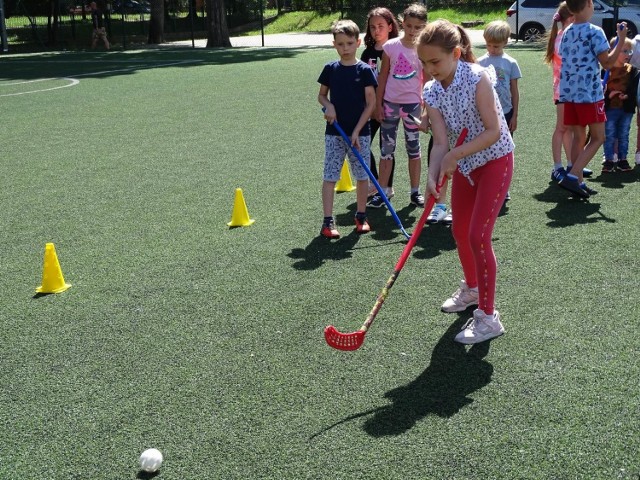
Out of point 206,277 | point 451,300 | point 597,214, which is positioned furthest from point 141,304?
point 597,214

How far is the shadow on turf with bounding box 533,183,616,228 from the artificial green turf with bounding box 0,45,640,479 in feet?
0.12

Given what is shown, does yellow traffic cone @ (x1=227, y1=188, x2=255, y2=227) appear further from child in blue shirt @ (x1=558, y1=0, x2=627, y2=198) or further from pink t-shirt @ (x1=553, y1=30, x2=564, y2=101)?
pink t-shirt @ (x1=553, y1=30, x2=564, y2=101)

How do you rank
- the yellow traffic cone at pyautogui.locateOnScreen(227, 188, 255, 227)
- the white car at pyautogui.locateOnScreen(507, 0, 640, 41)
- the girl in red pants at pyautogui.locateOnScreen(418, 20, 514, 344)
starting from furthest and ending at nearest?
1. the white car at pyautogui.locateOnScreen(507, 0, 640, 41)
2. the yellow traffic cone at pyautogui.locateOnScreen(227, 188, 255, 227)
3. the girl in red pants at pyautogui.locateOnScreen(418, 20, 514, 344)

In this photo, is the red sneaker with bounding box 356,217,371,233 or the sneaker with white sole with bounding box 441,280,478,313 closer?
the sneaker with white sole with bounding box 441,280,478,313

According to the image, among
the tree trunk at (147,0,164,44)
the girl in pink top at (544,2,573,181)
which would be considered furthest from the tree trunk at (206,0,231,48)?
the girl in pink top at (544,2,573,181)

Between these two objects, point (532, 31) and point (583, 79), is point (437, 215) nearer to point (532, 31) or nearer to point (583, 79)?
point (583, 79)

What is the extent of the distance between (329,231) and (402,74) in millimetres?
1418

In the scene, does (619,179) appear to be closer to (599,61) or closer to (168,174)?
(599,61)

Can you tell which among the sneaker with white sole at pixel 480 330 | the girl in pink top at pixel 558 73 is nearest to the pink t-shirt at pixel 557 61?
the girl in pink top at pixel 558 73

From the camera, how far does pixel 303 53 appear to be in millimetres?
25656

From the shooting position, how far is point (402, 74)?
Answer: 21.7 feet

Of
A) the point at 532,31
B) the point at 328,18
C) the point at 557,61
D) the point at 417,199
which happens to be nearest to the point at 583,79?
the point at 557,61

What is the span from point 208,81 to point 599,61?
12.3m

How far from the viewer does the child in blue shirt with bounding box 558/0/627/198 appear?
6.91m
